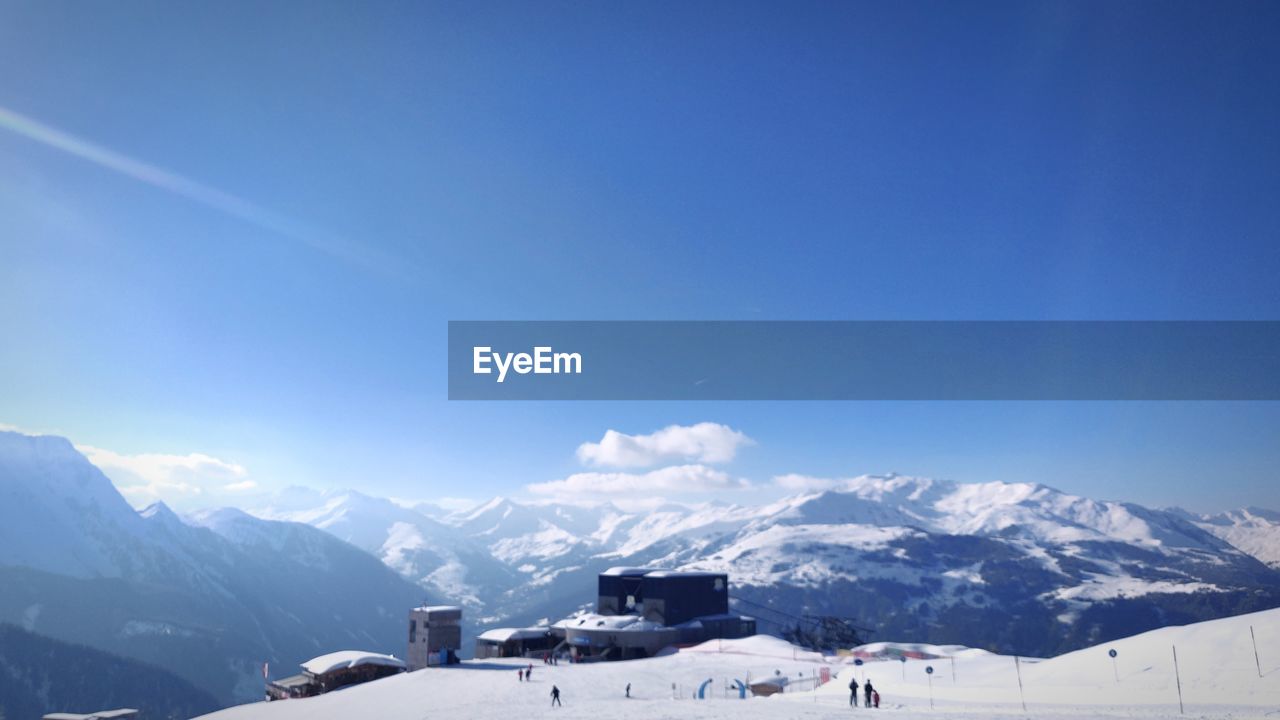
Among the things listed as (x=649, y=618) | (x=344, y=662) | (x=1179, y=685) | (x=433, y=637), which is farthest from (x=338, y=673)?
(x=1179, y=685)

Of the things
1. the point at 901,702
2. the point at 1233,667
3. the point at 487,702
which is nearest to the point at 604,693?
the point at 487,702

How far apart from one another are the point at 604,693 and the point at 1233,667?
1703 inches

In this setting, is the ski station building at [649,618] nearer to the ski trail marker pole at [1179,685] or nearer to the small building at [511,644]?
the small building at [511,644]

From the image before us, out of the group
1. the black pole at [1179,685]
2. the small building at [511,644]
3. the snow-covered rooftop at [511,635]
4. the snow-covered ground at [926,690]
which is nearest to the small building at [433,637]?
the small building at [511,644]

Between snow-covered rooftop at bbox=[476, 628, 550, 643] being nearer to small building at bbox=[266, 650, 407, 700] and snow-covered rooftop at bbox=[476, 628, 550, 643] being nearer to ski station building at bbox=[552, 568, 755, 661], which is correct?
ski station building at bbox=[552, 568, 755, 661]

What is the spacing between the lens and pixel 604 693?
62.8 m

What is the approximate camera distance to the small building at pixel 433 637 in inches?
3913

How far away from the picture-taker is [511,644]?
11788cm

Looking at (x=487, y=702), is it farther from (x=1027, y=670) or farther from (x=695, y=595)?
(x=695, y=595)

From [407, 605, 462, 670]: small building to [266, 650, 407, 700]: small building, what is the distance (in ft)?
10.6

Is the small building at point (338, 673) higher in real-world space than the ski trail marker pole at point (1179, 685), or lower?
lower

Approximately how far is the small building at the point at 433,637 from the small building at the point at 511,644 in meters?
14.4

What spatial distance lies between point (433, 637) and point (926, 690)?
69.1 m

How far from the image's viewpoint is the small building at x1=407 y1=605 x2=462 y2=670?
3913 inches
